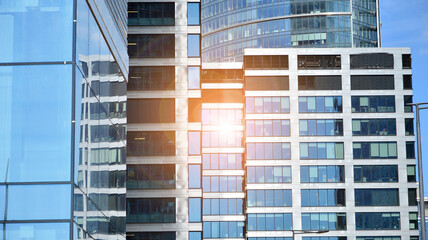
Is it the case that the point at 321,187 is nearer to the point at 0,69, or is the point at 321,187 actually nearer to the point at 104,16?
the point at 104,16

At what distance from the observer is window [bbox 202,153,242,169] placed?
112 meters

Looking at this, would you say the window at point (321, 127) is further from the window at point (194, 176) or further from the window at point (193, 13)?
the window at point (193, 13)

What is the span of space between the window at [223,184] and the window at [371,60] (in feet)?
75.4

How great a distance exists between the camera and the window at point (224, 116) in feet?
366

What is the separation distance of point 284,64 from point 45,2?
280 feet

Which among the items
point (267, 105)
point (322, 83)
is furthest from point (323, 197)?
point (322, 83)

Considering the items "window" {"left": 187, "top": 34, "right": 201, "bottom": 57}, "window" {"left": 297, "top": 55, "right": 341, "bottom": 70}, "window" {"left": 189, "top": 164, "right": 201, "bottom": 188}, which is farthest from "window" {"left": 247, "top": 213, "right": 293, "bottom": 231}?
"window" {"left": 187, "top": 34, "right": 201, "bottom": 57}

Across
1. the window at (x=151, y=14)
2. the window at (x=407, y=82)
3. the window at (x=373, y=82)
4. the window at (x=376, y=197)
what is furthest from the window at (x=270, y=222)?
the window at (x=151, y=14)

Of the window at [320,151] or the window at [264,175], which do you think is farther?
the window at [320,151]

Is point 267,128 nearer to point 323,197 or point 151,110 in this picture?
point 323,197

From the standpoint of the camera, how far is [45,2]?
2177cm

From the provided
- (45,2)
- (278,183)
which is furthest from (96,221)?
(278,183)

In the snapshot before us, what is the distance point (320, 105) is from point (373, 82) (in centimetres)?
787

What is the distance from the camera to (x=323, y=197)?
10275 centimetres
